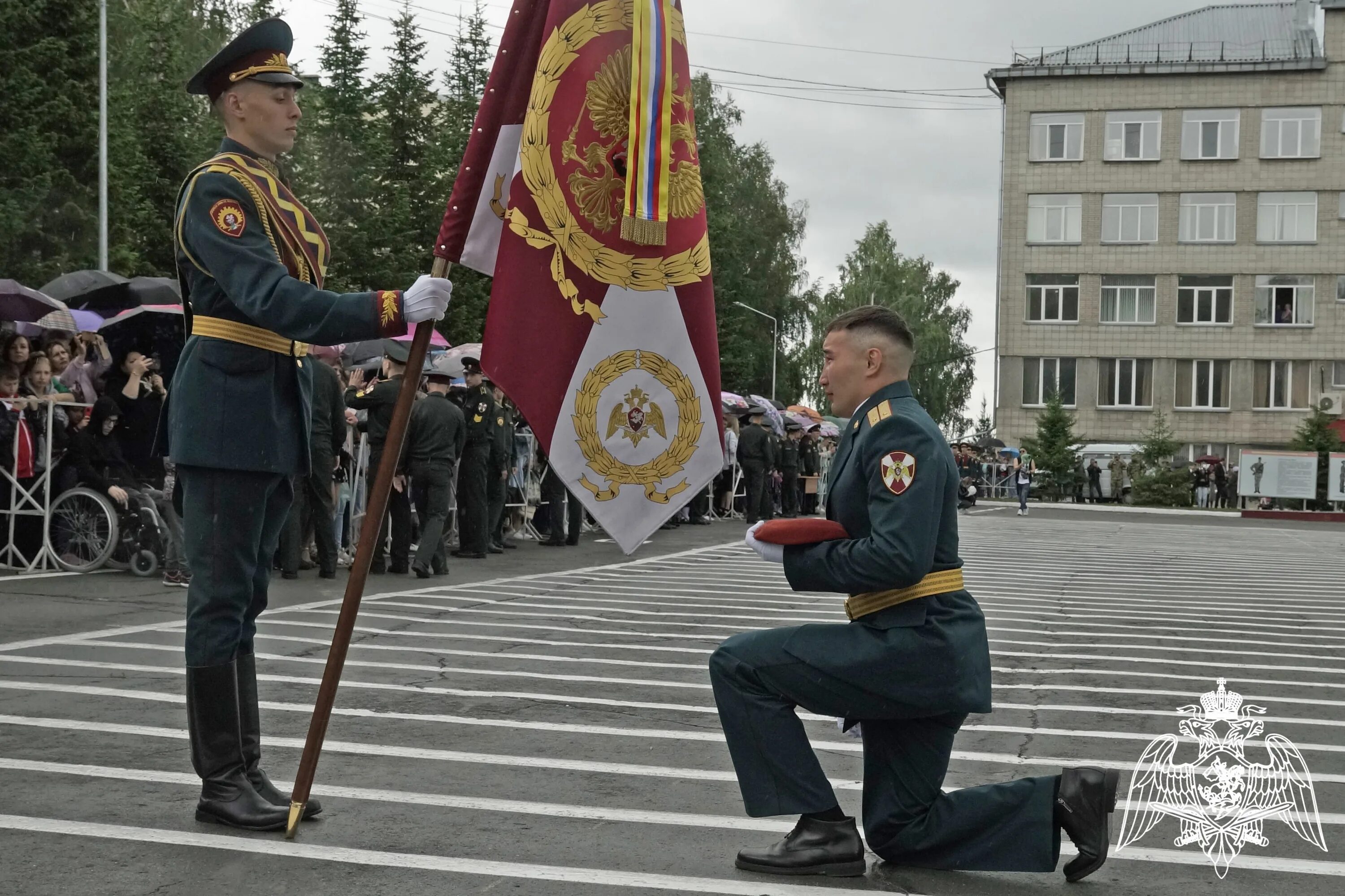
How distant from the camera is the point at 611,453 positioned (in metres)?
4.86

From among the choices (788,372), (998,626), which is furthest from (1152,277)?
(998,626)

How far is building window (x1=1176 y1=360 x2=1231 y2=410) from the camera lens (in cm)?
6222

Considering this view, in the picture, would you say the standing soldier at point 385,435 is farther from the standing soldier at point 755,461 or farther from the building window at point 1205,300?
the building window at point 1205,300

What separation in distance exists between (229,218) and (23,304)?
1271cm

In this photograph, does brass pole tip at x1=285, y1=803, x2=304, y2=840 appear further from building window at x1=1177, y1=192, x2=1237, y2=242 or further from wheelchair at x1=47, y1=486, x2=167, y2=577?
building window at x1=1177, y1=192, x2=1237, y2=242

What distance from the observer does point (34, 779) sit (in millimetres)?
5285

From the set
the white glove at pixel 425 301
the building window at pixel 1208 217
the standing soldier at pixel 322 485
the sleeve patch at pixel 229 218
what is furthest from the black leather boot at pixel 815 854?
the building window at pixel 1208 217

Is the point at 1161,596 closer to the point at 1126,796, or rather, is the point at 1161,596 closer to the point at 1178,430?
the point at 1126,796

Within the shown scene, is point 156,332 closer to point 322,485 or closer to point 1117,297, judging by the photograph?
point 322,485

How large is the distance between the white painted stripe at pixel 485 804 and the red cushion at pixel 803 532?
116 cm

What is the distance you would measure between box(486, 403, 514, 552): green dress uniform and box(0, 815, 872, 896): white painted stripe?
12.3 metres

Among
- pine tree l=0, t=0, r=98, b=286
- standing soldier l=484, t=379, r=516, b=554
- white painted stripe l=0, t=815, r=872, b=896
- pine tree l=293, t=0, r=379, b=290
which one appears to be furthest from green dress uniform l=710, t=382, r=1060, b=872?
pine tree l=293, t=0, r=379, b=290
